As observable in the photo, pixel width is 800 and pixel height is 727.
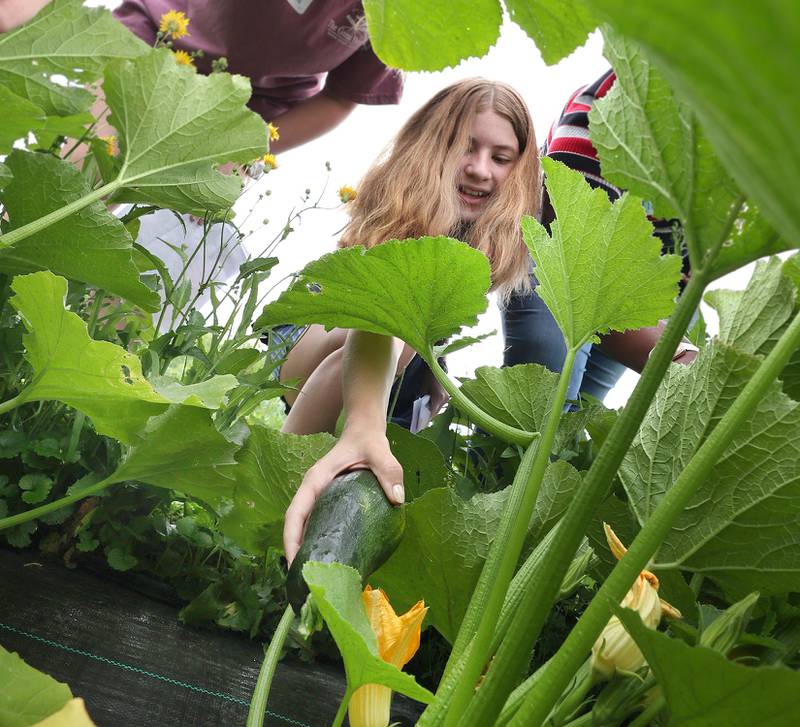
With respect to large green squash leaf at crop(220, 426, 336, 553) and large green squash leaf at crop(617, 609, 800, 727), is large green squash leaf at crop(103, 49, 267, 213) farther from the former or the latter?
large green squash leaf at crop(617, 609, 800, 727)

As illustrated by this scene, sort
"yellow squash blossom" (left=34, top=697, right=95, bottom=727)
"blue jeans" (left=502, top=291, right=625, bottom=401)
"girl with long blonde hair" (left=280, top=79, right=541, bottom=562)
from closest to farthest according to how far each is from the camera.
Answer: "yellow squash blossom" (left=34, top=697, right=95, bottom=727) → "girl with long blonde hair" (left=280, top=79, right=541, bottom=562) → "blue jeans" (left=502, top=291, right=625, bottom=401)

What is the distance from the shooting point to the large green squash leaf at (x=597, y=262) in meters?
0.52

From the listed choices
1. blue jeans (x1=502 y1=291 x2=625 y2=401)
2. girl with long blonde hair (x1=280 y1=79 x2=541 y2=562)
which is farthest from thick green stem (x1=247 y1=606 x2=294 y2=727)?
blue jeans (x1=502 y1=291 x2=625 y2=401)

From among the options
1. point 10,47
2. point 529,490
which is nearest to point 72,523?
point 10,47

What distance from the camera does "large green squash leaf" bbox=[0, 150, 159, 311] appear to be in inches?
28.6

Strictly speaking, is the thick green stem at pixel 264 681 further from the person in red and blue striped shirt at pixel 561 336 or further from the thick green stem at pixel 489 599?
the person in red and blue striped shirt at pixel 561 336

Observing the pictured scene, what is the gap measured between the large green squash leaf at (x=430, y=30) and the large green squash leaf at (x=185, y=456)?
31 cm

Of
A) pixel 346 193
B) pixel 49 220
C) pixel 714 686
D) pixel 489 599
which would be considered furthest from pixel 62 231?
pixel 346 193

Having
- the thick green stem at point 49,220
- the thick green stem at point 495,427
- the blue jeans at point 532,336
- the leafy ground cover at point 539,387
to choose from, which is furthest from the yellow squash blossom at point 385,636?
the blue jeans at point 532,336

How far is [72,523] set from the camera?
1.08 metres

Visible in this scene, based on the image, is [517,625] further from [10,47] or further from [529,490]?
[10,47]

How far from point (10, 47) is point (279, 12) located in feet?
3.78

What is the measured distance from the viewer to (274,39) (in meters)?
1.83

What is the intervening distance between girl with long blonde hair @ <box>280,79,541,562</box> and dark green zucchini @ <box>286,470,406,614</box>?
2.29ft
